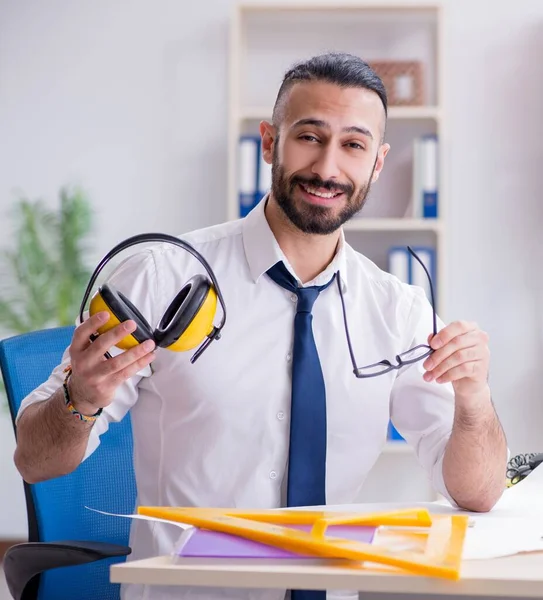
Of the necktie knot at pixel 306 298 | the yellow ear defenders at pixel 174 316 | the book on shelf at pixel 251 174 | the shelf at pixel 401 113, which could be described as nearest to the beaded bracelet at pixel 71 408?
the yellow ear defenders at pixel 174 316

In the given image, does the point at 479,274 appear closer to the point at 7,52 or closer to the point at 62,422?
the point at 7,52

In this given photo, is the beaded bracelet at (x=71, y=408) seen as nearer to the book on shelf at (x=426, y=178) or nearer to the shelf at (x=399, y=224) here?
the shelf at (x=399, y=224)

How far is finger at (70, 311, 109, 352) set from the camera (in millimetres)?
1226

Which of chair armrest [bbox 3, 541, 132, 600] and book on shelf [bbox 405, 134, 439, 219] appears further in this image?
book on shelf [bbox 405, 134, 439, 219]

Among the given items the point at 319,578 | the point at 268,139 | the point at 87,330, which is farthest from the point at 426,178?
the point at 319,578

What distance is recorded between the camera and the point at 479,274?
368cm

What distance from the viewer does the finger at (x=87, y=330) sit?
123cm

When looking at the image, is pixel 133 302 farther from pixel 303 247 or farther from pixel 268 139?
pixel 268 139

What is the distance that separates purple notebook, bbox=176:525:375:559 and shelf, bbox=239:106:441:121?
2.52 m

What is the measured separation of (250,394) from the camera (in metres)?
1.68

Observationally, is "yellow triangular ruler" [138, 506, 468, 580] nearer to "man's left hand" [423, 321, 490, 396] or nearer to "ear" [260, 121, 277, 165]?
"man's left hand" [423, 321, 490, 396]

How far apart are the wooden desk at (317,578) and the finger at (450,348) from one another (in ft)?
1.38

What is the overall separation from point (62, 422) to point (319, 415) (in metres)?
0.47

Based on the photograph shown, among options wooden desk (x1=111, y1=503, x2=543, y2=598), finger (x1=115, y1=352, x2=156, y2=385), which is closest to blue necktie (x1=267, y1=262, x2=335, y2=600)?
finger (x1=115, y1=352, x2=156, y2=385)
